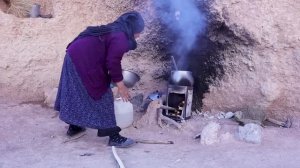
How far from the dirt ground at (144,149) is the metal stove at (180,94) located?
15 cm

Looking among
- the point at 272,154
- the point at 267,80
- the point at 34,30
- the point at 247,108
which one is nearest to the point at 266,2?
the point at 267,80

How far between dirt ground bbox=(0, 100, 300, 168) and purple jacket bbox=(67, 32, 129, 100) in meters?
0.58

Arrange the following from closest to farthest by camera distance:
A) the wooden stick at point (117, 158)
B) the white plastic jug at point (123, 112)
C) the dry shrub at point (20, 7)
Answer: the wooden stick at point (117, 158) → the white plastic jug at point (123, 112) → the dry shrub at point (20, 7)

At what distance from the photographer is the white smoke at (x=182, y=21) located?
5.25 metres

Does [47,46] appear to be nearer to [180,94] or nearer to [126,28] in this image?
[180,94]

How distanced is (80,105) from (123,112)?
2.27 ft

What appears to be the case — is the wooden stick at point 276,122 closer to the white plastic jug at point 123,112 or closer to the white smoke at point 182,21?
the white smoke at point 182,21

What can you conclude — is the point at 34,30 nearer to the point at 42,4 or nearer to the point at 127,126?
the point at 42,4

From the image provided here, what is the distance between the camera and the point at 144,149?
4.22 m

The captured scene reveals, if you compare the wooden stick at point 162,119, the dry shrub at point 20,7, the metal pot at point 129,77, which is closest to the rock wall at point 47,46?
the dry shrub at point 20,7

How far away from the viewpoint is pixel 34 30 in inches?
232

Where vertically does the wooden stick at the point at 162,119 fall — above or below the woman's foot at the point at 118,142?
above

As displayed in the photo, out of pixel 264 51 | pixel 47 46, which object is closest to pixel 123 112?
pixel 264 51

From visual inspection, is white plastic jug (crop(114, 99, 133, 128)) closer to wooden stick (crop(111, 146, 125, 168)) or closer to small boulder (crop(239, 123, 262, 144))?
wooden stick (crop(111, 146, 125, 168))
